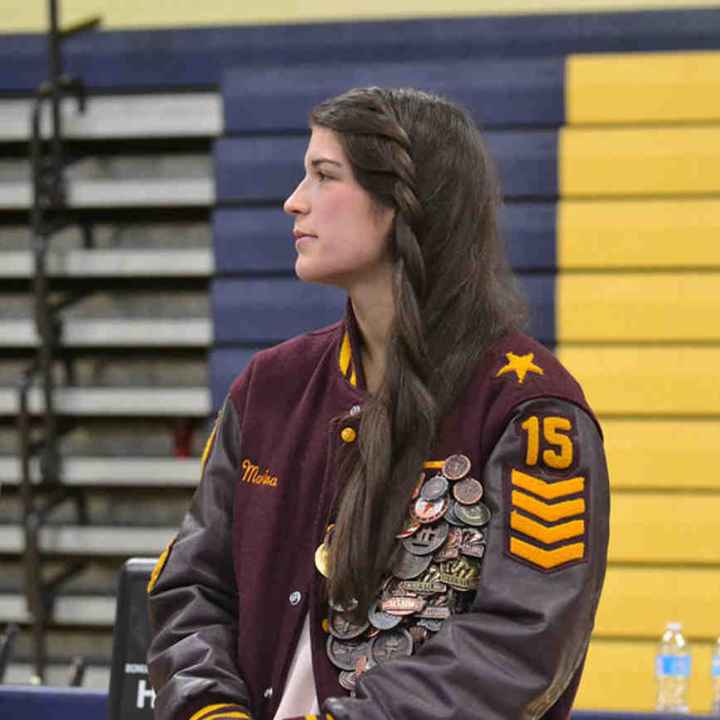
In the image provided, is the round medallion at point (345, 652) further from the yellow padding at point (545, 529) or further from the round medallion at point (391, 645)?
the yellow padding at point (545, 529)

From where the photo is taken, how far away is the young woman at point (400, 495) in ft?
5.20

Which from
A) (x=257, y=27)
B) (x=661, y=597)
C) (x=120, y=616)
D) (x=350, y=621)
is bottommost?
(x=661, y=597)

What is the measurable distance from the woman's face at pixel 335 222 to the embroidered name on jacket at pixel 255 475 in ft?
0.78

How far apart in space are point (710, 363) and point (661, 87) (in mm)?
903

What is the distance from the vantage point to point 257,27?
16.7ft

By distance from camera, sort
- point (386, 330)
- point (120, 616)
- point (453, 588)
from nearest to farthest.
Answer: point (453, 588), point (386, 330), point (120, 616)

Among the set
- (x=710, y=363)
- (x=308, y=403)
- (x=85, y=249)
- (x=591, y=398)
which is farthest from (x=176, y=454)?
(x=308, y=403)

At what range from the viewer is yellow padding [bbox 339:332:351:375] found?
181 centimetres

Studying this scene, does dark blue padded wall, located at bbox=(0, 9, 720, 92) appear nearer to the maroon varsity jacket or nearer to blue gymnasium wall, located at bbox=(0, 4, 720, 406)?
blue gymnasium wall, located at bbox=(0, 4, 720, 406)

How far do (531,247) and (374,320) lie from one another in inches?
121

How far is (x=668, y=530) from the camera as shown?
4.58 metres

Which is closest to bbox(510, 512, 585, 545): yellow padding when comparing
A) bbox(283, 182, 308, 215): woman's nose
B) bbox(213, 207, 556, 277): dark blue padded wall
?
bbox(283, 182, 308, 215): woman's nose

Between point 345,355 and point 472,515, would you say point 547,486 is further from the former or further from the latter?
point 345,355

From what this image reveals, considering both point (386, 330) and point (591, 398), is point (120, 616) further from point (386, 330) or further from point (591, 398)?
point (591, 398)
